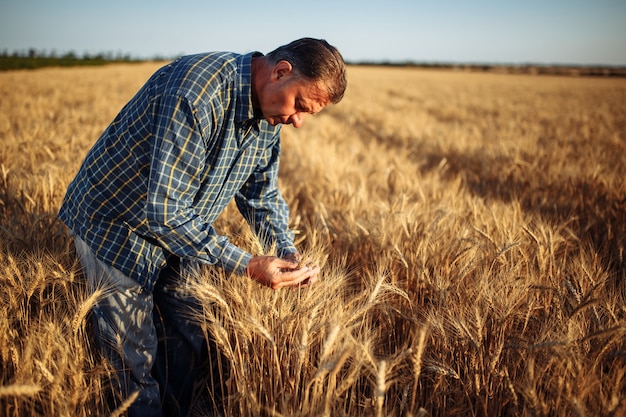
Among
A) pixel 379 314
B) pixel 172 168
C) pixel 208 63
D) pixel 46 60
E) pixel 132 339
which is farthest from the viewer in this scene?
pixel 46 60

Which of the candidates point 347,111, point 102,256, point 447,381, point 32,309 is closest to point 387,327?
point 447,381

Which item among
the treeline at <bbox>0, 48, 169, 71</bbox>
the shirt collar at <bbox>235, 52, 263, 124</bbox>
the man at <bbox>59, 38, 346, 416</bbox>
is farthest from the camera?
the treeline at <bbox>0, 48, 169, 71</bbox>

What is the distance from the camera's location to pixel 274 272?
1187mm

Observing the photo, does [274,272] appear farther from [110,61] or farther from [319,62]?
[110,61]

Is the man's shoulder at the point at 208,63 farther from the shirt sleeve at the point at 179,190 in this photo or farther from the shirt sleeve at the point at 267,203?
the shirt sleeve at the point at 267,203

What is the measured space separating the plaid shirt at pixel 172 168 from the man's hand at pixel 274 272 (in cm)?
4

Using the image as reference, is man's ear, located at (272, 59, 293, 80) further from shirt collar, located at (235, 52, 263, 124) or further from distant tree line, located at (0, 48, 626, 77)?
distant tree line, located at (0, 48, 626, 77)

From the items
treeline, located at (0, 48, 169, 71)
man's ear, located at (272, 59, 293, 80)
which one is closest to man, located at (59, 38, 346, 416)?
man's ear, located at (272, 59, 293, 80)

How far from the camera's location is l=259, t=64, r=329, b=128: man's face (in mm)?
1170

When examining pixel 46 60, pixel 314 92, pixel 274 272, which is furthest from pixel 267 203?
pixel 46 60

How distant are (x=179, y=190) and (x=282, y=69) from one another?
528 mm

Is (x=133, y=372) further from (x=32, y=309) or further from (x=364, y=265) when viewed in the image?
(x=364, y=265)

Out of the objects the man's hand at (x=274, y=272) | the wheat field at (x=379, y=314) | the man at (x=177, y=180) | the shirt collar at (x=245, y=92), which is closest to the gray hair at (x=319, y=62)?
the man at (x=177, y=180)

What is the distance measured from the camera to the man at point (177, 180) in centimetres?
114
